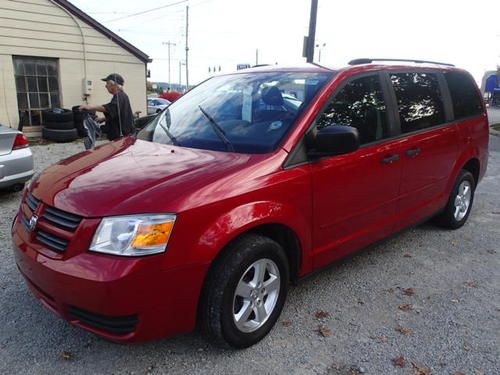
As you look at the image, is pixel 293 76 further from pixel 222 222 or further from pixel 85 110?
pixel 85 110

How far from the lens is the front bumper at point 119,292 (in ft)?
7.00

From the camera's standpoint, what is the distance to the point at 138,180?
2477 mm

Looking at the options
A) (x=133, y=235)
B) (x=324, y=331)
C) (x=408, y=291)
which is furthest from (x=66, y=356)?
(x=408, y=291)

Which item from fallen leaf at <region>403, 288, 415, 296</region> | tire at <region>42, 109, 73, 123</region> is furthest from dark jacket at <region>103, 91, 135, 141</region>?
A: tire at <region>42, 109, 73, 123</region>

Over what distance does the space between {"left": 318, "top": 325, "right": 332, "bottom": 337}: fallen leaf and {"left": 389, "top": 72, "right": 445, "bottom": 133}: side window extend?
1783mm

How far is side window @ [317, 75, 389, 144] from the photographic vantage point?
3137 mm

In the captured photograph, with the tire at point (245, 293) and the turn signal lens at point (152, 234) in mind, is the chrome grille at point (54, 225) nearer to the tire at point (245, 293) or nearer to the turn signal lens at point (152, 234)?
the turn signal lens at point (152, 234)

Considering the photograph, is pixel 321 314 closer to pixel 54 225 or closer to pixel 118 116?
pixel 54 225

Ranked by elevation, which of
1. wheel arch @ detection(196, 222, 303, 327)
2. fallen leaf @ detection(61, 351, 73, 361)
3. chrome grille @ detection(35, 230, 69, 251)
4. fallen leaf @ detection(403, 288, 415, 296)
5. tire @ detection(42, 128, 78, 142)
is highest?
chrome grille @ detection(35, 230, 69, 251)

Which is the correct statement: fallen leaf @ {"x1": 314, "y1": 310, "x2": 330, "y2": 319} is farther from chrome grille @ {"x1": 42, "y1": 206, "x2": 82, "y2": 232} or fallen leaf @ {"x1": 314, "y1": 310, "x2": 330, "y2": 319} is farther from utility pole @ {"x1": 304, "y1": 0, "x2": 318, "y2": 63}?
utility pole @ {"x1": 304, "y1": 0, "x2": 318, "y2": 63}

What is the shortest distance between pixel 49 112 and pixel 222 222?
35.9ft

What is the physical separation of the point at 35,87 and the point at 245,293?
1179 centimetres

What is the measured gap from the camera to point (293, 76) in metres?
3.36

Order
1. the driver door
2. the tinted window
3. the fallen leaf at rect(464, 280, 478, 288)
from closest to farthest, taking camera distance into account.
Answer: the driver door < the fallen leaf at rect(464, 280, 478, 288) < the tinted window
